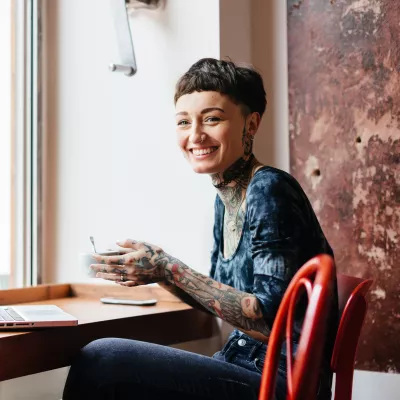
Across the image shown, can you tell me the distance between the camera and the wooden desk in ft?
4.20

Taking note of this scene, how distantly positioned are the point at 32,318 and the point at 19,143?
949 millimetres

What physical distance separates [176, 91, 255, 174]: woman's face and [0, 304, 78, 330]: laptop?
1.40 feet

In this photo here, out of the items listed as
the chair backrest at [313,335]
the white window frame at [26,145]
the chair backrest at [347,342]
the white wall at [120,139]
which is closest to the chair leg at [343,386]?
the chair backrest at [347,342]

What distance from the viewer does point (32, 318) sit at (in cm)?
135

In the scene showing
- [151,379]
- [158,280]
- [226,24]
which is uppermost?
[226,24]

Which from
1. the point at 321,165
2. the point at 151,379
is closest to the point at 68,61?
the point at 321,165

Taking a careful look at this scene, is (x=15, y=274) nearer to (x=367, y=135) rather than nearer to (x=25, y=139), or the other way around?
(x=25, y=139)

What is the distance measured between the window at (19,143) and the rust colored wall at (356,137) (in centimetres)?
87

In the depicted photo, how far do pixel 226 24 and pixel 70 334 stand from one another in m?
0.95

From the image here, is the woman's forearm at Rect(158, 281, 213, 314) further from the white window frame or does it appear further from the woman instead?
the white window frame

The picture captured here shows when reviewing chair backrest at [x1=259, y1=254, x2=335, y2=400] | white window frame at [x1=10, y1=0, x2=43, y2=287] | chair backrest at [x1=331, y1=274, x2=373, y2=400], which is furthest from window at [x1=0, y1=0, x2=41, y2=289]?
chair backrest at [x1=259, y1=254, x2=335, y2=400]

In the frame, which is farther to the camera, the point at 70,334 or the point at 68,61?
the point at 68,61

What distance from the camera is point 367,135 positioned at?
169cm

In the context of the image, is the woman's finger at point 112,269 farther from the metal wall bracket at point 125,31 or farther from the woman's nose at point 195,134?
the metal wall bracket at point 125,31
